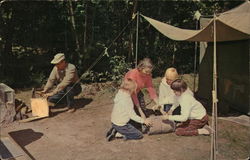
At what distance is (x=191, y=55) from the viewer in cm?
1147

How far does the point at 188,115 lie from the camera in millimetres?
5215

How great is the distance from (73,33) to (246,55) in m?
4.98

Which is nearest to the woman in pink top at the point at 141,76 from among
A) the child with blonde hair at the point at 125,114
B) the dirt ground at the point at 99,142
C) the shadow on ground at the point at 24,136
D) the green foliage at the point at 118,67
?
the child with blonde hair at the point at 125,114

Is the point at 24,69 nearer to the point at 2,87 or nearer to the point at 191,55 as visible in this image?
the point at 2,87

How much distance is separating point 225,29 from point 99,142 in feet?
8.80

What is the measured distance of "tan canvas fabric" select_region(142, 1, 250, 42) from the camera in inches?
207

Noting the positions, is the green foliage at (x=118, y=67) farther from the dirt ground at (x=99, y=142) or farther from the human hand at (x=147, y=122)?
the human hand at (x=147, y=122)

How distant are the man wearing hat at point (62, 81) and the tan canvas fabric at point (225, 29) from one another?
5.82ft

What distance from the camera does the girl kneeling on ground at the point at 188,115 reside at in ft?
17.0

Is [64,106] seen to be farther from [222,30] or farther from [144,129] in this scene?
[222,30]

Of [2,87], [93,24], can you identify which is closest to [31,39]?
[93,24]

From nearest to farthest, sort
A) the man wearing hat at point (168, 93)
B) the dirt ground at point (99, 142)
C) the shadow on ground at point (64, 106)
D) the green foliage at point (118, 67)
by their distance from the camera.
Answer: the dirt ground at point (99, 142) → the man wearing hat at point (168, 93) → the shadow on ground at point (64, 106) → the green foliage at point (118, 67)

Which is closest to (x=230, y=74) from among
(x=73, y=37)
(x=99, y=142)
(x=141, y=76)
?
(x=141, y=76)

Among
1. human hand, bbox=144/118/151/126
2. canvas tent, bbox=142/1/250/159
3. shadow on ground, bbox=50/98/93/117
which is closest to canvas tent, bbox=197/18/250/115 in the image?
canvas tent, bbox=142/1/250/159
